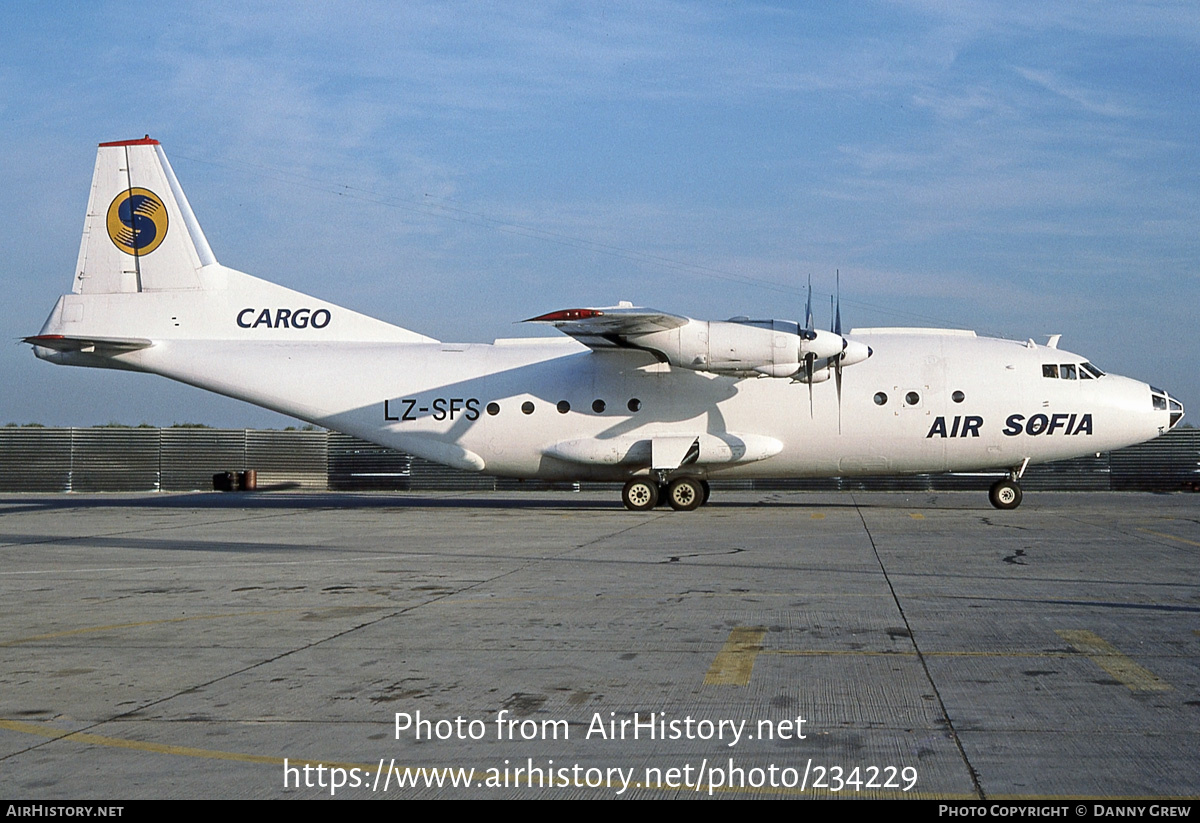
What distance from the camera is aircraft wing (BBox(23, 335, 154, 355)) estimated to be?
24984 mm

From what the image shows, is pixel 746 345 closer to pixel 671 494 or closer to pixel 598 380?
pixel 598 380

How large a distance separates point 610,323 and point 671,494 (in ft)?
16.2

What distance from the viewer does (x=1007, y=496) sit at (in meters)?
25.1

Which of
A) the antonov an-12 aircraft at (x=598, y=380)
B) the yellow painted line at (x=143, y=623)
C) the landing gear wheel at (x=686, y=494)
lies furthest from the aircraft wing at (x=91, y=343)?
the yellow painted line at (x=143, y=623)

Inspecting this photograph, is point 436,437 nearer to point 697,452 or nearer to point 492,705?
point 697,452

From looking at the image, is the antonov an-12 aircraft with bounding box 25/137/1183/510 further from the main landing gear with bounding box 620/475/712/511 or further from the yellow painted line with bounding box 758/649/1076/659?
the yellow painted line with bounding box 758/649/1076/659

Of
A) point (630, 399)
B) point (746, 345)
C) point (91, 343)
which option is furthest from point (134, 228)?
point (746, 345)

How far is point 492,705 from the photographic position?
21.4 feet

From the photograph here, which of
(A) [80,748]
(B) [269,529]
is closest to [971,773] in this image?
(A) [80,748]

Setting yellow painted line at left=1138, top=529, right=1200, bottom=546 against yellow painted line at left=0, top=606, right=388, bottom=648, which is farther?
yellow painted line at left=1138, top=529, right=1200, bottom=546

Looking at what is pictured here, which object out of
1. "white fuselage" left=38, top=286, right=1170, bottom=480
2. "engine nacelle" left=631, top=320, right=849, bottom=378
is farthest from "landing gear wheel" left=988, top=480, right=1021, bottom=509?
"engine nacelle" left=631, top=320, right=849, bottom=378

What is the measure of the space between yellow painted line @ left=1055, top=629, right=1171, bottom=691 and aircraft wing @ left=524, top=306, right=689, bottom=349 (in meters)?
14.4

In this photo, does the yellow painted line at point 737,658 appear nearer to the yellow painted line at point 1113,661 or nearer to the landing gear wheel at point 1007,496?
the yellow painted line at point 1113,661

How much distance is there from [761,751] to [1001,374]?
70.0 ft
